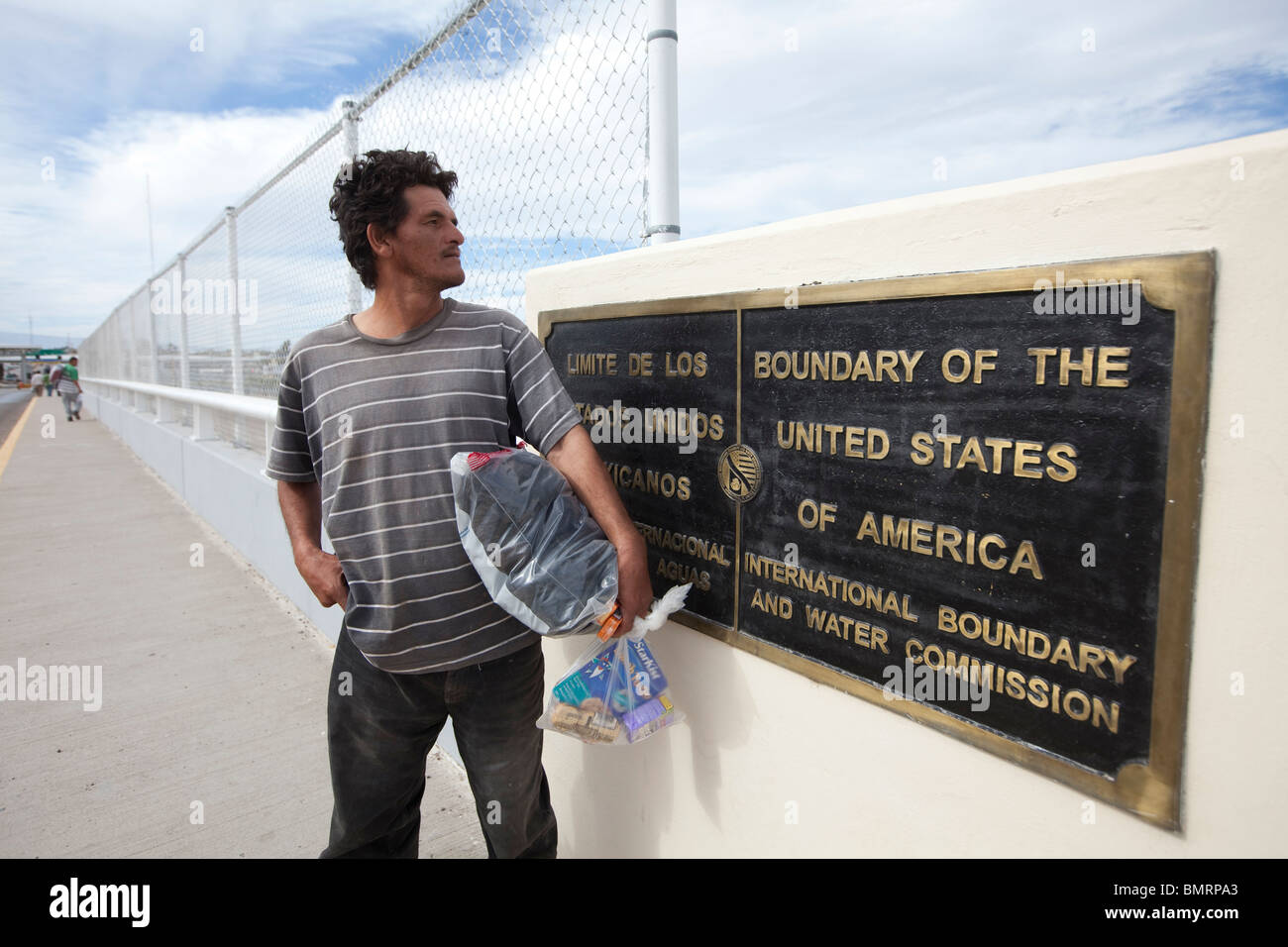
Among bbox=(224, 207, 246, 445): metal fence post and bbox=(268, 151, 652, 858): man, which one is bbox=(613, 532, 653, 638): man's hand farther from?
bbox=(224, 207, 246, 445): metal fence post

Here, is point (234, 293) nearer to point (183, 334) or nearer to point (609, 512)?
point (183, 334)

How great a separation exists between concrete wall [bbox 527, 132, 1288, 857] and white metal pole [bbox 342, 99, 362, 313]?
2176 millimetres

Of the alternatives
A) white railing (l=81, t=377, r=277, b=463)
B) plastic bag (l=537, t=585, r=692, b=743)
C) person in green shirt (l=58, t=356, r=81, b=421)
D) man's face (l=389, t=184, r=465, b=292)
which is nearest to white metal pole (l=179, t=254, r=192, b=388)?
white railing (l=81, t=377, r=277, b=463)

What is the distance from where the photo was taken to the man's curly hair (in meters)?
1.87

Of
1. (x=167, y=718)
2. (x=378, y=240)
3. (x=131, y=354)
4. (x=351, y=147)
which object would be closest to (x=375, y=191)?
(x=378, y=240)

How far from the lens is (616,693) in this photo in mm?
1886

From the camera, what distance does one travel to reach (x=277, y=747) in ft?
11.0

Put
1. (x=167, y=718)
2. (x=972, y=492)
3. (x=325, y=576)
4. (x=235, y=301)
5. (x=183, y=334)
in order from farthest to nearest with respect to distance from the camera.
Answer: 1. (x=183, y=334)
2. (x=235, y=301)
3. (x=167, y=718)
4. (x=325, y=576)
5. (x=972, y=492)

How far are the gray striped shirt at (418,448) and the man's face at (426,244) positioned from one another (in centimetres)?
10

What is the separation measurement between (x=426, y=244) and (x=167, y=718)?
2932 millimetres

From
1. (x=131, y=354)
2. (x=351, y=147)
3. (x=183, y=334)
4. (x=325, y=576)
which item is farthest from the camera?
(x=131, y=354)

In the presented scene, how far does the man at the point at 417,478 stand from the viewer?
182 centimetres

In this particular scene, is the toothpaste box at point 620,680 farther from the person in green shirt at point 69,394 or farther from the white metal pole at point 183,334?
the person in green shirt at point 69,394
